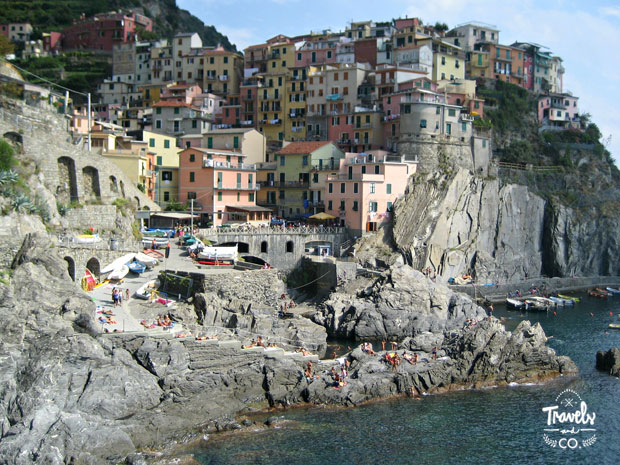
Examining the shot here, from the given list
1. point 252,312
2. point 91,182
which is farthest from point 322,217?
point 91,182

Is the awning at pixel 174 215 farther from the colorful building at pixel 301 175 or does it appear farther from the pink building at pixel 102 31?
the pink building at pixel 102 31

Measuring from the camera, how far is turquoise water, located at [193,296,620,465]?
29281mm

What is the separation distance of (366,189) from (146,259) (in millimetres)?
22550

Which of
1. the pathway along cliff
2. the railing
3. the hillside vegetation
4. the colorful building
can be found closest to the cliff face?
the railing

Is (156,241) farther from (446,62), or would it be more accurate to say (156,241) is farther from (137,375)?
(446,62)

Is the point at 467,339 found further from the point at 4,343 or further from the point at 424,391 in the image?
the point at 4,343

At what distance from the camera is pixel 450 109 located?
6694 centimetres

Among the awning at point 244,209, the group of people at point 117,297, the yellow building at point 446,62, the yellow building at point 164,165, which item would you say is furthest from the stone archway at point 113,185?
the yellow building at point 446,62

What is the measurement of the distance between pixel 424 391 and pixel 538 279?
33881 millimetres

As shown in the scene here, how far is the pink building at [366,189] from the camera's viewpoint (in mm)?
61312

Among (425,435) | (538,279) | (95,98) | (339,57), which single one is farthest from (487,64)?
(425,435)

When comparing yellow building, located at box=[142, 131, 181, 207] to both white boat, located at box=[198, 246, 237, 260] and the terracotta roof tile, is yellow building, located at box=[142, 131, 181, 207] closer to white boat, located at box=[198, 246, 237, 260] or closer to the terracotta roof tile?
the terracotta roof tile

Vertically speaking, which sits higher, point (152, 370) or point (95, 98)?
point (95, 98)
